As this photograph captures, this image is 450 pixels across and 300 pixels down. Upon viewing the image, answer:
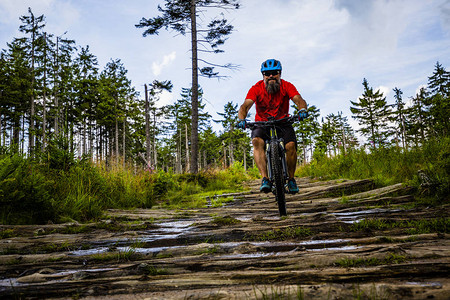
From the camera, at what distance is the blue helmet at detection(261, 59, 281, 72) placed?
479 cm

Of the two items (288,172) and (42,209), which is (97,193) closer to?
(42,209)

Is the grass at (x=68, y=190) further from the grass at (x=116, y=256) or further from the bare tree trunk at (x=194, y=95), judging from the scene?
the bare tree trunk at (x=194, y=95)

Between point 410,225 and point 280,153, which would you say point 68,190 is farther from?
point 410,225

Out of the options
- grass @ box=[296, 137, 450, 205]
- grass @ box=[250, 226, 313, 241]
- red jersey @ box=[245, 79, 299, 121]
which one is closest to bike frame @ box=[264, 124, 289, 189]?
red jersey @ box=[245, 79, 299, 121]

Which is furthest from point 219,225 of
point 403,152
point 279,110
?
point 403,152

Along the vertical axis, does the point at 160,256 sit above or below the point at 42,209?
below

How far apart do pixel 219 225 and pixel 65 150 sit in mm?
4320

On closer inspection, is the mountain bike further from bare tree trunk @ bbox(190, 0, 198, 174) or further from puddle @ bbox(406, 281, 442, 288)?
bare tree trunk @ bbox(190, 0, 198, 174)

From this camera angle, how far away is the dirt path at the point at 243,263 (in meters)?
1.25

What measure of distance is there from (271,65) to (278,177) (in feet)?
7.40

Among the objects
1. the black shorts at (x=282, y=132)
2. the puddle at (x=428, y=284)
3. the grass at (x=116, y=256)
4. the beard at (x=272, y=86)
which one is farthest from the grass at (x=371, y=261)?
the beard at (x=272, y=86)

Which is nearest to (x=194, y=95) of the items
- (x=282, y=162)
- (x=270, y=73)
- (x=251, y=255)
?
(x=270, y=73)

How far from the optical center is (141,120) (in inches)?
1730

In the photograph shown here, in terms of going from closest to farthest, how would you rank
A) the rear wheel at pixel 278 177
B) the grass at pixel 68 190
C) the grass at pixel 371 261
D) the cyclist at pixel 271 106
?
the grass at pixel 371 261 → the grass at pixel 68 190 → the rear wheel at pixel 278 177 → the cyclist at pixel 271 106
